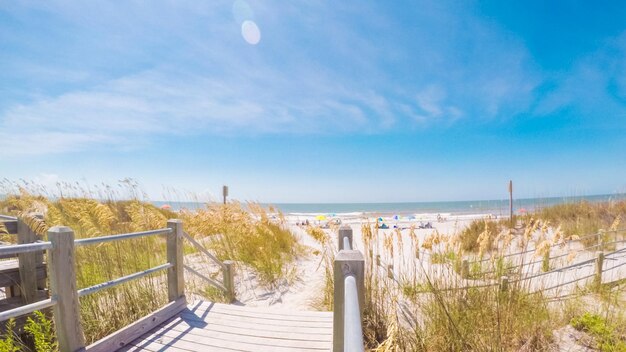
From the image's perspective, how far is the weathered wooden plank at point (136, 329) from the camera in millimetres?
3127

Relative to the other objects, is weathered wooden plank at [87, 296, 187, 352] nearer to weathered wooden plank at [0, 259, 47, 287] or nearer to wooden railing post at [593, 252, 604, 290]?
weathered wooden plank at [0, 259, 47, 287]

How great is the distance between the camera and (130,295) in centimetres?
411

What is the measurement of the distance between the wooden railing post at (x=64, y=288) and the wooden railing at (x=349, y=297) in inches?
96.8

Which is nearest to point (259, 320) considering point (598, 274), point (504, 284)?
point (504, 284)

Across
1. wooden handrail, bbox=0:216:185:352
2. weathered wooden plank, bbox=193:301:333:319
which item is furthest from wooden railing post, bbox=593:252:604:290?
wooden handrail, bbox=0:216:185:352

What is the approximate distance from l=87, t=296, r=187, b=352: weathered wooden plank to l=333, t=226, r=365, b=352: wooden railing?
2483mm

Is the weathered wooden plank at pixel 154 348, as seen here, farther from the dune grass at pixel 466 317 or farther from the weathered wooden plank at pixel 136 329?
the dune grass at pixel 466 317

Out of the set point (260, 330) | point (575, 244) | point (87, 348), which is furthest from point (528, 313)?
point (575, 244)

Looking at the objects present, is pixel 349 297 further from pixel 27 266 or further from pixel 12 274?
pixel 12 274

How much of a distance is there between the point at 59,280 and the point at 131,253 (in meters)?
2.61

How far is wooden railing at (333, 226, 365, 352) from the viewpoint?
100cm

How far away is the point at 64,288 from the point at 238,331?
1913 millimetres

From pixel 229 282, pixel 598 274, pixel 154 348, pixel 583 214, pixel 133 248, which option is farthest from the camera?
pixel 583 214

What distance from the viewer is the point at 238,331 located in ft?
12.4
